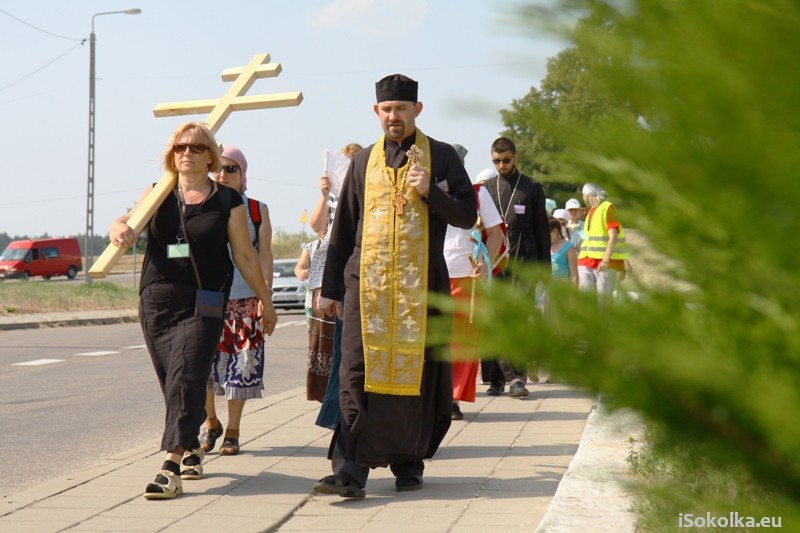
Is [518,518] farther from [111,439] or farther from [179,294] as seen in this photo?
[111,439]

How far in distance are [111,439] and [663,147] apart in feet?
28.5

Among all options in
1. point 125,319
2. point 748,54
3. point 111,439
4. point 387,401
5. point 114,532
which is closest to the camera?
point 748,54

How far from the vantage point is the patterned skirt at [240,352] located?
789 cm

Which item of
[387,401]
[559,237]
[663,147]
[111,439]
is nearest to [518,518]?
[387,401]

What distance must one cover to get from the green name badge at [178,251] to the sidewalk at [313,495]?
3.92ft

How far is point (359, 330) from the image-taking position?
6363mm

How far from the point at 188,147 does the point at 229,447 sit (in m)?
1.94

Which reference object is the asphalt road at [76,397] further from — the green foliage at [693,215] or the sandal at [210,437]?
the green foliage at [693,215]

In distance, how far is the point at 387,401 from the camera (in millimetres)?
6289

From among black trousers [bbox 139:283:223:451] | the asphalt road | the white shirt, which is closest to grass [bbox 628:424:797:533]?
black trousers [bbox 139:283:223:451]

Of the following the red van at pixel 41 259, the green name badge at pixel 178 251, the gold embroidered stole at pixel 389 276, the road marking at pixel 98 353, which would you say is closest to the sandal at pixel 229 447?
the green name badge at pixel 178 251

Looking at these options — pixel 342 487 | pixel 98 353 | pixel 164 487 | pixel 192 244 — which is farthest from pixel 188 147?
pixel 98 353

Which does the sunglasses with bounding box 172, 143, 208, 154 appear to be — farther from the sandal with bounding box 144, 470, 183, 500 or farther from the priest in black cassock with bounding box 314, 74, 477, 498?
the sandal with bounding box 144, 470, 183, 500

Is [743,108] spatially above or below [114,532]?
above
